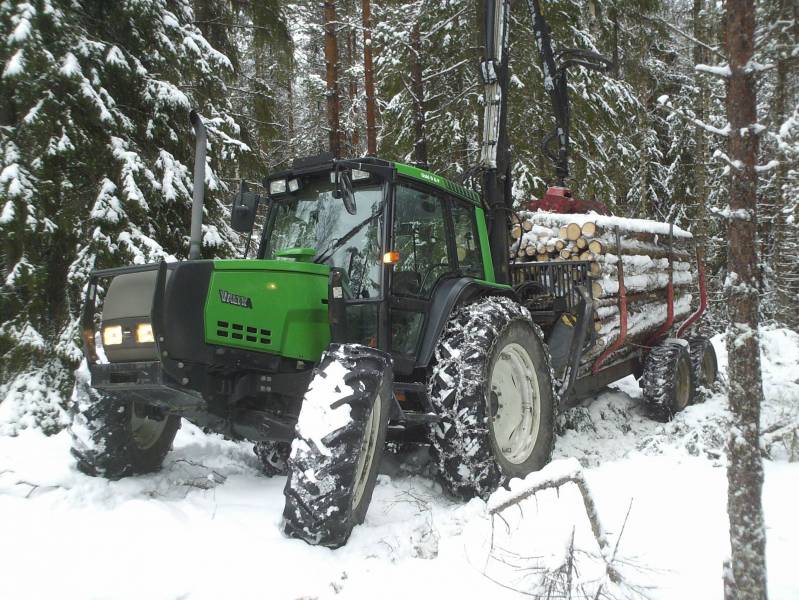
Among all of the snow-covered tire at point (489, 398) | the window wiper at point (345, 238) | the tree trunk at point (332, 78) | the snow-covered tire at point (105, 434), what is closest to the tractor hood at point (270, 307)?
the window wiper at point (345, 238)

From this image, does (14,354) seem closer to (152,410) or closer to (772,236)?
(152,410)

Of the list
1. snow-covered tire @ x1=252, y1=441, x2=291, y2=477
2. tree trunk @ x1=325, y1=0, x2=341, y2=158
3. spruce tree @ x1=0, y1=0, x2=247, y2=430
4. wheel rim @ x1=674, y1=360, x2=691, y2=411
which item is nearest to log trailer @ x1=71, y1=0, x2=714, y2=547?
snow-covered tire @ x1=252, y1=441, x2=291, y2=477

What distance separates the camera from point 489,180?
19.5 ft

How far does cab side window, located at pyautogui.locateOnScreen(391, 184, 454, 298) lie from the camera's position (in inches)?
178

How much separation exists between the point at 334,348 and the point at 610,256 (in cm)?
387

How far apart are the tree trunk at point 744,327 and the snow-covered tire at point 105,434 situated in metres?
3.69

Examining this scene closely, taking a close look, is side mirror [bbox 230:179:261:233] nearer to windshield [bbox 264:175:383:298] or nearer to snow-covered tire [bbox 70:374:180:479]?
windshield [bbox 264:175:383:298]

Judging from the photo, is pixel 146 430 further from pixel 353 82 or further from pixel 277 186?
pixel 353 82

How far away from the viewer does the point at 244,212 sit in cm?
444

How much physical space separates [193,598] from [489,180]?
444cm

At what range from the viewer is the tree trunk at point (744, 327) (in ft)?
8.14

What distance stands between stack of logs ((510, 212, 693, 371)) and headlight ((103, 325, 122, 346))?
13.1ft

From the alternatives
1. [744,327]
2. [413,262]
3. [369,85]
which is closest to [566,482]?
[744,327]

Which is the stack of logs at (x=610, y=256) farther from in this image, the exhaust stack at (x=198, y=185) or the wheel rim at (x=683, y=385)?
the exhaust stack at (x=198, y=185)
